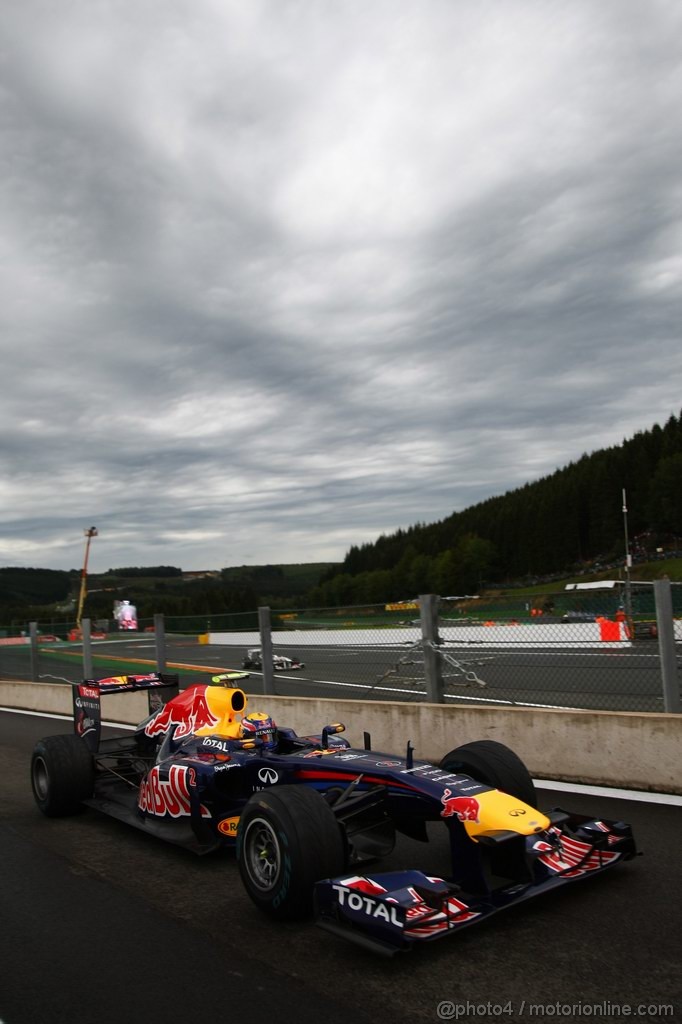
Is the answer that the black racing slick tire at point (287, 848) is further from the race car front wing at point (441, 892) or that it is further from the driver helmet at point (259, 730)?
the driver helmet at point (259, 730)

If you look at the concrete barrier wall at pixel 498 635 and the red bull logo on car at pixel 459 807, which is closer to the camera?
the red bull logo on car at pixel 459 807

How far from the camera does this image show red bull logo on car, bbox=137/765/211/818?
5.38 meters

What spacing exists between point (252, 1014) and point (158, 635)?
31.8ft

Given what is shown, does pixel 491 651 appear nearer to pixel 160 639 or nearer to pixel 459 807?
pixel 459 807

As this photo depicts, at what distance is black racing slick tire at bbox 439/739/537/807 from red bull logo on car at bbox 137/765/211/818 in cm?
169

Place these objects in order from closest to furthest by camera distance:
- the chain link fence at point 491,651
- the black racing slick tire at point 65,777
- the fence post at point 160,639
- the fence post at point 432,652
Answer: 1. the black racing slick tire at point 65,777
2. the chain link fence at point 491,651
3. the fence post at point 432,652
4. the fence post at point 160,639

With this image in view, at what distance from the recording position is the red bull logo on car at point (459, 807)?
4.03m

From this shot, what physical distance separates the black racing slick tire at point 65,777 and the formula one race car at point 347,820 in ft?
0.04

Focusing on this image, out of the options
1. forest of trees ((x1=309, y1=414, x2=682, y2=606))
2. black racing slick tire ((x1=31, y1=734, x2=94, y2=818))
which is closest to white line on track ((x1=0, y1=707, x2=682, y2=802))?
black racing slick tire ((x1=31, y1=734, x2=94, y2=818))

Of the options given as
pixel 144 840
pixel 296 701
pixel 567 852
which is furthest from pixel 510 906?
pixel 296 701

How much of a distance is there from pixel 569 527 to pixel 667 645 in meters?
118

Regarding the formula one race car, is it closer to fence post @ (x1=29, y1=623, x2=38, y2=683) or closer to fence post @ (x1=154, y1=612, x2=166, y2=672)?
fence post @ (x1=154, y1=612, x2=166, y2=672)

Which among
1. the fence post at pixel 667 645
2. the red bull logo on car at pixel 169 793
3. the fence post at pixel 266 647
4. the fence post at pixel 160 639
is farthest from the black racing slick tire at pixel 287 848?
the fence post at pixel 160 639

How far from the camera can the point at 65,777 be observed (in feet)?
21.2
